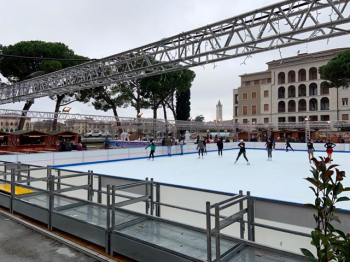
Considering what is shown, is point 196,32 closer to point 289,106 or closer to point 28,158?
point 28,158

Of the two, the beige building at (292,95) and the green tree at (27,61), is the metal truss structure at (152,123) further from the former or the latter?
the beige building at (292,95)

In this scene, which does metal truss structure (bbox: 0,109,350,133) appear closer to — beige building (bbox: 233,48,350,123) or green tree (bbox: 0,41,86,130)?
green tree (bbox: 0,41,86,130)

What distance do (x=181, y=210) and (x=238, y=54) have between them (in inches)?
254

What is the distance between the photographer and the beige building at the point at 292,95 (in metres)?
39.0

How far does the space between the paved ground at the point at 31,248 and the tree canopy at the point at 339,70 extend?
1159 inches

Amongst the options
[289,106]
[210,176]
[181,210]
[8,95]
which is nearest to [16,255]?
[181,210]

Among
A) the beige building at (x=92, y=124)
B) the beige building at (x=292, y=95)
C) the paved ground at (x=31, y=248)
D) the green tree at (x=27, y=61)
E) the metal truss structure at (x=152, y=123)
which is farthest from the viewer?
the beige building at (x=292, y=95)

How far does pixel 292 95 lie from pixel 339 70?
666 inches

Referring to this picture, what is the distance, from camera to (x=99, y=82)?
1360 cm

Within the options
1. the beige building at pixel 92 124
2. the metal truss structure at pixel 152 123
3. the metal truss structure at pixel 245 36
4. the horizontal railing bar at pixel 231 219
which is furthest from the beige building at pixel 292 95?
the horizontal railing bar at pixel 231 219

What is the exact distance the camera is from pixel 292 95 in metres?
44.5

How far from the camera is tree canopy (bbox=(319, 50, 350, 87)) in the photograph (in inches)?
1062

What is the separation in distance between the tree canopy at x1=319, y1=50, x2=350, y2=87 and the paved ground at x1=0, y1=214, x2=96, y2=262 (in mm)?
29434

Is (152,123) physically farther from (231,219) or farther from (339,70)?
(231,219)
